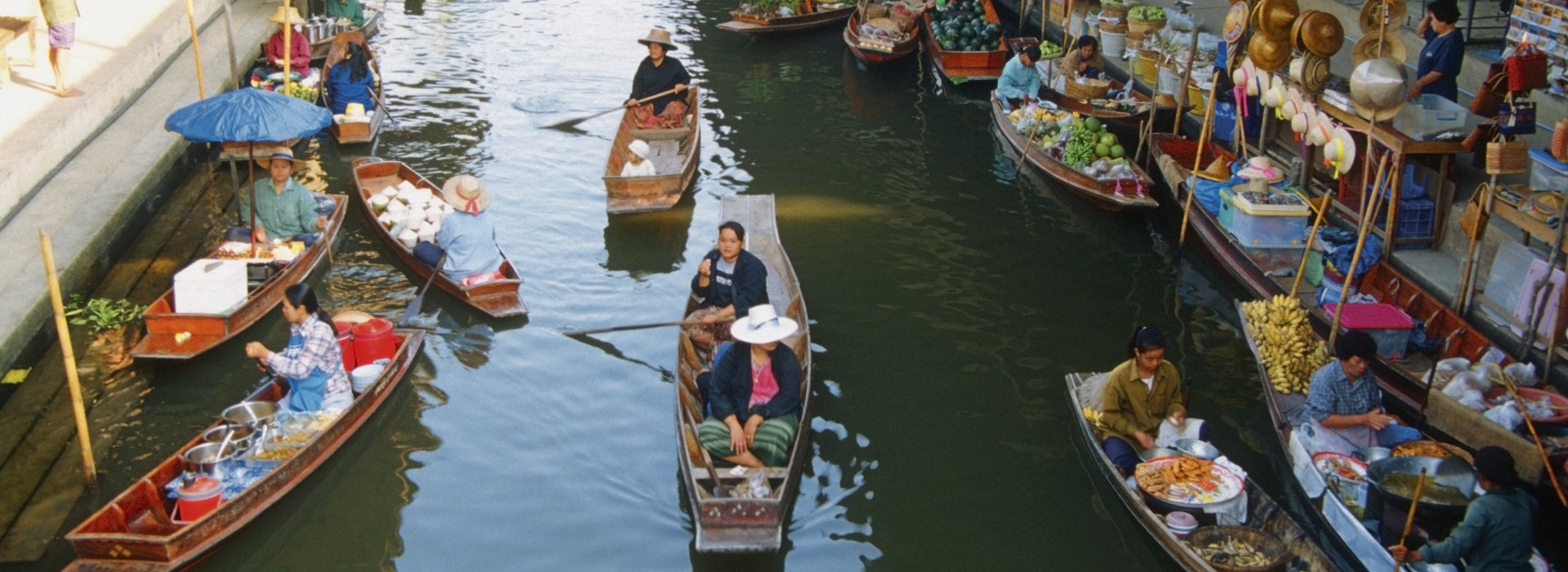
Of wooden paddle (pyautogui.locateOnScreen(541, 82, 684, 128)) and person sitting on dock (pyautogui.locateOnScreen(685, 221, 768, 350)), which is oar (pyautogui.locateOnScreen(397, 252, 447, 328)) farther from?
wooden paddle (pyautogui.locateOnScreen(541, 82, 684, 128))

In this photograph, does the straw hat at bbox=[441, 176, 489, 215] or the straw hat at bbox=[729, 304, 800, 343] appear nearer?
the straw hat at bbox=[729, 304, 800, 343]

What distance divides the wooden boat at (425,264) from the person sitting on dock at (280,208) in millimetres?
807

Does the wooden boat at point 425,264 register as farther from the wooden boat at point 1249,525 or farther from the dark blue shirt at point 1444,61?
the dark blue shirt at point 1444,61

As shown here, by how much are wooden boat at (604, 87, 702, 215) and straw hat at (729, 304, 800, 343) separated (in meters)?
5.44

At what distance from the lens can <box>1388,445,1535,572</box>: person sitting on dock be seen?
6.09m

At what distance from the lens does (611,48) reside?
68.8 feet

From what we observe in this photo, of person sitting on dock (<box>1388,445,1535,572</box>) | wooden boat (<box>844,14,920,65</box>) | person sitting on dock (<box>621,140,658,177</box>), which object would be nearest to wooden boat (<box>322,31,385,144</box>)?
person sitting on dock (<box>621,140,658,177</box>)

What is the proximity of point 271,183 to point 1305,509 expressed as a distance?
28.7 ft

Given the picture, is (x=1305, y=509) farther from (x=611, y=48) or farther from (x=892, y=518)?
(x=611, y=48)

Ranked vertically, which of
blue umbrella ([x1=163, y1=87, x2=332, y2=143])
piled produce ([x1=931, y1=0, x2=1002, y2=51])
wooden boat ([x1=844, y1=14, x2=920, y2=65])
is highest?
blue umbrella ([x1=163, y1=87, x2=332, y2=143])

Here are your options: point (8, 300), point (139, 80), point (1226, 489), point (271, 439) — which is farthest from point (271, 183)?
point (1226, 489)

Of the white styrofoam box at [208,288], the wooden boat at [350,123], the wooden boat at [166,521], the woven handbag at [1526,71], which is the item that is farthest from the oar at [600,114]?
the woven handbag at [1526,71]

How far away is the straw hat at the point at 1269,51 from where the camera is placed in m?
11.8

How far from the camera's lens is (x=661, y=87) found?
15.0 metres
